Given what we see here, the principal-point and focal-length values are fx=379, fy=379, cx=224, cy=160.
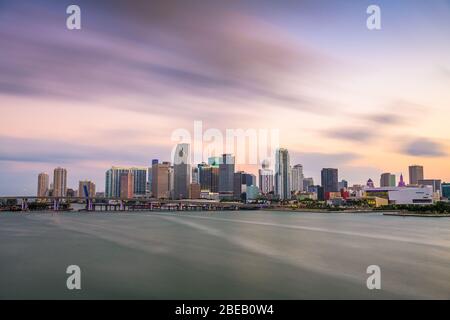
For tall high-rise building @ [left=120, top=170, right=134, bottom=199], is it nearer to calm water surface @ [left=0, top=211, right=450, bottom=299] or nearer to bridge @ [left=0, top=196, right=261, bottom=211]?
bridge @ [left=0, top=196, right=261, bottom=211]

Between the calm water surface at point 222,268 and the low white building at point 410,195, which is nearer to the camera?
the calm water surface at point 222,268

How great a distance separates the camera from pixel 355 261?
53.8 feet

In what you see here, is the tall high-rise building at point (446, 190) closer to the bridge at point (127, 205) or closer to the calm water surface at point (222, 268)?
the bridge at point (127, 205)

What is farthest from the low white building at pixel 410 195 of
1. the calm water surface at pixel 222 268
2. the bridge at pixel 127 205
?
the calm water surface at pixel 222 268

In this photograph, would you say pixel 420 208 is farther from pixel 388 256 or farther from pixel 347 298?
pixel 347 298

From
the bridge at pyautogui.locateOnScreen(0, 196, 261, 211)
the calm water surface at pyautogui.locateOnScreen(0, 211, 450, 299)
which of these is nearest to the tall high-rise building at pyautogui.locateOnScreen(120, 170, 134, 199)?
the bridge at pyautogui.locateOnScreen(0, 196, 261, 211)

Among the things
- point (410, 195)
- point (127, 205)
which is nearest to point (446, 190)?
point (410, 195)

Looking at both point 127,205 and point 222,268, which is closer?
point 222,268

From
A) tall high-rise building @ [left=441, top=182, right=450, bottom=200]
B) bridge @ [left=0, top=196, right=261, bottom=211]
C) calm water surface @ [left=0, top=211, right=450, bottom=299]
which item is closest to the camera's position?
calm water surface @ [left=0, top=211, right=450, bottom=299]

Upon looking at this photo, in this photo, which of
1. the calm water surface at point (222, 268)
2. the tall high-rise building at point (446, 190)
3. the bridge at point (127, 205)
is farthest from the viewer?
the tall high-rise building at point (446, 190)

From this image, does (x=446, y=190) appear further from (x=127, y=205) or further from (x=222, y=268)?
(x=222, y=268)

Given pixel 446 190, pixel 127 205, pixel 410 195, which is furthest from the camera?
pixel 446 190

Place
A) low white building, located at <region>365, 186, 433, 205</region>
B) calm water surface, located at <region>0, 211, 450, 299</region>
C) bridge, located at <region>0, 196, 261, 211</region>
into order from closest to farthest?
1. calm water surface, located at <region>0, 211, 450, 299</region>
2. low white building, located at <region>365, 186, 433, 205</region>
3. bridge, located at <region>0, 196, 261, 211</region>
